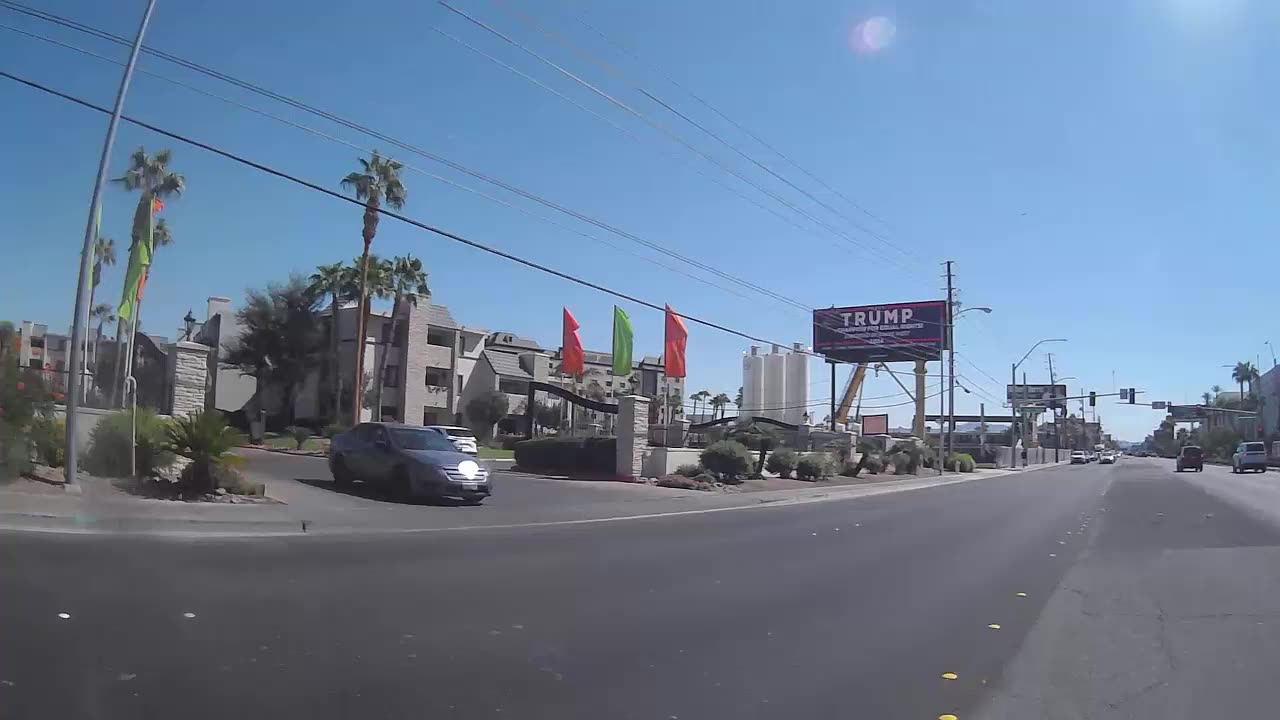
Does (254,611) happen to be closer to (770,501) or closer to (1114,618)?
(1114,618)

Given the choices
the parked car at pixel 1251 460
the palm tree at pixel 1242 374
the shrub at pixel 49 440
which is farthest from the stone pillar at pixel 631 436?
the palm tree at pixel 1242 374

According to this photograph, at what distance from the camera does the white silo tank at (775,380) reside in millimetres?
103125

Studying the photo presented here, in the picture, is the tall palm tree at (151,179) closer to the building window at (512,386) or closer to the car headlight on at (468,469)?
the car headlight on at (468,469)

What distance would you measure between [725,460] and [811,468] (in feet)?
25.8

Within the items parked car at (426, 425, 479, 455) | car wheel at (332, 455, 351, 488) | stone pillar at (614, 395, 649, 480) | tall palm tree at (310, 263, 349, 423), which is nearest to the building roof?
tall palm tree at (310, 263, 349, 423)

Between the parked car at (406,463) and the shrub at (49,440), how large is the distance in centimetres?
581

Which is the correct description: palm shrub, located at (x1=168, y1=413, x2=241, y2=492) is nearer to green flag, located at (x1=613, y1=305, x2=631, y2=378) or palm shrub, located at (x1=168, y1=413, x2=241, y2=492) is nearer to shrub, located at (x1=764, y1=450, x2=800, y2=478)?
green flag, located at (x1=613, y1=305, x2=631, y2=378)

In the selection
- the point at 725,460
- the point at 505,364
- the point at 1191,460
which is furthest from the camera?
the point at 505,364

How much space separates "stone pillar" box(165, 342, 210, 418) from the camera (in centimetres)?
2256

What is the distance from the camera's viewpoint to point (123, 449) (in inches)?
680

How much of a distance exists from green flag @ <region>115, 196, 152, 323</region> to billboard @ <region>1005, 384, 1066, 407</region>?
287ft

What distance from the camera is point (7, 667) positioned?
627 centimetres

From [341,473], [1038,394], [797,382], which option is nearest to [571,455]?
[341,473]

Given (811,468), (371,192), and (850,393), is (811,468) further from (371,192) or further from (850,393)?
(850,393)
